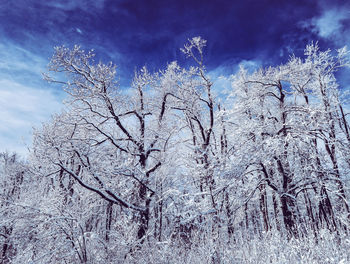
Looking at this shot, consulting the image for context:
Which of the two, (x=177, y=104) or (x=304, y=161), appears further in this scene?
(x=177, y=104)

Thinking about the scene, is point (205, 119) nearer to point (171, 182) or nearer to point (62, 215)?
point (171, 182)

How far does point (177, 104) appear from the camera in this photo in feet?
41.5

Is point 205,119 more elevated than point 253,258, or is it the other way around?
point 205,119

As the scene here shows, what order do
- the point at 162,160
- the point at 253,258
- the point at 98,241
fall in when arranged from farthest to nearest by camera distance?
the point at 162,160, the point at 98,241, the point at 253,258

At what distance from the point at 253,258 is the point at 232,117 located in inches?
301

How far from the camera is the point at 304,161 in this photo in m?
9.12

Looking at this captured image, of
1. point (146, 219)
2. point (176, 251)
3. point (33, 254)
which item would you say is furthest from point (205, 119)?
point (33, 254)

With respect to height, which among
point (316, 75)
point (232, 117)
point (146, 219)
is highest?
point (316, 75)

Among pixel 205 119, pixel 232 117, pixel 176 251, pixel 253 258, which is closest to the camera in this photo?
pixel 253 258

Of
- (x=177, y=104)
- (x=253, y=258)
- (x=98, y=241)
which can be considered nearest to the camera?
(x=253, y=258)

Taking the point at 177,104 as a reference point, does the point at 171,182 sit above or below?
below

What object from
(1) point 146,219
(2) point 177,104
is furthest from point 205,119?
(1) point 146,219

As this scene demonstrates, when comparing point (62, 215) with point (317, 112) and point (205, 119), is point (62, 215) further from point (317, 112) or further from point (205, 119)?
point (317, 112)

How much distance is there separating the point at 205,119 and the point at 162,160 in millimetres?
4900
